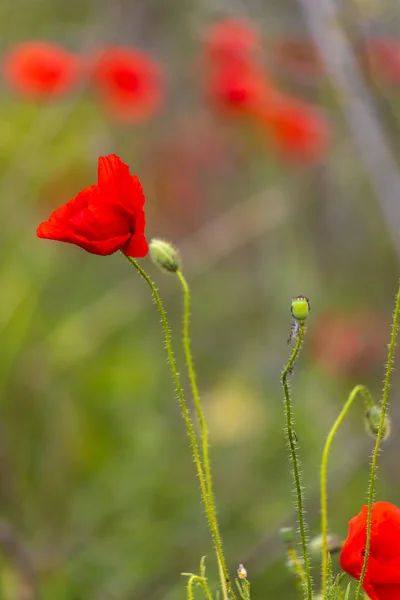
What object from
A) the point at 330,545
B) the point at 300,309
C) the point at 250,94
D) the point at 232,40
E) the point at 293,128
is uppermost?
the point at 232,40

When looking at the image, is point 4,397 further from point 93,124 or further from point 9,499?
point 93,124

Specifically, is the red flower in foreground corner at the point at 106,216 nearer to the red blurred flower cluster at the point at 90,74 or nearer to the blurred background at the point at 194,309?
the blurred background at the point at 194,309

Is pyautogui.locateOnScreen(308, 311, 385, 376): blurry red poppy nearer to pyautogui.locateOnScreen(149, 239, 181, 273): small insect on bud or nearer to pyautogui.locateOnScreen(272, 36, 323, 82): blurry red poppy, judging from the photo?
pyautogui.locateOnScreen(272, 36, 323, 82): blurry red poppy

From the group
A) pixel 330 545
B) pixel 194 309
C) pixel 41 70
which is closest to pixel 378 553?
pixel 330 545

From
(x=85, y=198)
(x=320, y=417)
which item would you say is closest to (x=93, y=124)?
(x=320, y=417)

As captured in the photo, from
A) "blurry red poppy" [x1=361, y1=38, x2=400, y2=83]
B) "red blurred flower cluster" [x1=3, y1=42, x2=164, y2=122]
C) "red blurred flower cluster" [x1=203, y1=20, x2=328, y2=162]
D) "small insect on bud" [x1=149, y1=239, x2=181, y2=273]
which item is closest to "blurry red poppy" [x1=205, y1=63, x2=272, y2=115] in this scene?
"red blurred flower cluster" [x1=203, y1=20, x2=328, y2=162]

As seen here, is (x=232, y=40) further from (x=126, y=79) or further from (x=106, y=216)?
(x=106, y=216)
